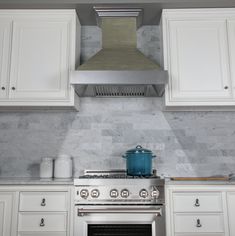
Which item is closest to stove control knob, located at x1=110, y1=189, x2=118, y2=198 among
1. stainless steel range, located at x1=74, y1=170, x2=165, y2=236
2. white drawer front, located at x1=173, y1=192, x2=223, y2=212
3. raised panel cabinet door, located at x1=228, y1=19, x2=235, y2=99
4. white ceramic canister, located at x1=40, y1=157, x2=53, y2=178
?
stainless steel range, located at x1=74, y1=170, x2=165, y2=236

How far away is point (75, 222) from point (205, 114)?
5.20 ft

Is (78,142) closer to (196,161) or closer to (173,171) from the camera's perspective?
(173,171)

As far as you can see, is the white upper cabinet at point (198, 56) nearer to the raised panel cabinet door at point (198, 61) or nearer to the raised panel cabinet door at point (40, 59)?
the raised panel cabinet door at point (198, 61)

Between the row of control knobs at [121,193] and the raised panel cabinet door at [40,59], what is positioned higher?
the raised panel cabinet door at [40,59]

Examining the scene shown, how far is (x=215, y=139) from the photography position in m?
2.67

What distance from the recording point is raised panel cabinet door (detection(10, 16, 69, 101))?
2398mm

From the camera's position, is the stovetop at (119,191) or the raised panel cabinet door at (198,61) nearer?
the stovetop at (119,191)

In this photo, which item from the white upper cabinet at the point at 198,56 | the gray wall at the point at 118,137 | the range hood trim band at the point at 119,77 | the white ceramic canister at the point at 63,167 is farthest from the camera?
the gray wall at the point at 118,137

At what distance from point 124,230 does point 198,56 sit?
5.16ft

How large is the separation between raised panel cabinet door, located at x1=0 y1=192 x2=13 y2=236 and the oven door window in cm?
58

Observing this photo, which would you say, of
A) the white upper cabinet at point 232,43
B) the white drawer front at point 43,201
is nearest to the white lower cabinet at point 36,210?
the white drawer front at point 43,201

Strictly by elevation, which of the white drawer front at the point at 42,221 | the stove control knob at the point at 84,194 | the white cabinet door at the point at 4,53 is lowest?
the white drawer front at the point at 42,221

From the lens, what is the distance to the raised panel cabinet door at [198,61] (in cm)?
238

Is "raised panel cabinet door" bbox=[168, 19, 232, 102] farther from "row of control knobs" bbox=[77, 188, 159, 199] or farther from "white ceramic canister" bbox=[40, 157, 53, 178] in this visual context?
"white ceramic canister" bbox=[40, 157, 53, 178]
